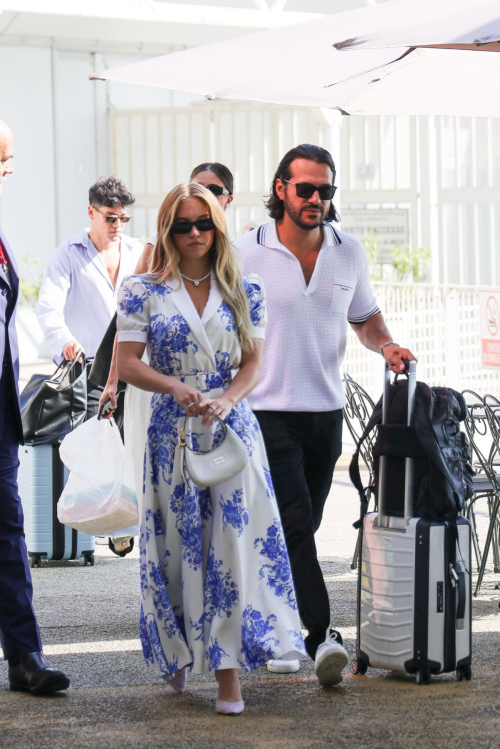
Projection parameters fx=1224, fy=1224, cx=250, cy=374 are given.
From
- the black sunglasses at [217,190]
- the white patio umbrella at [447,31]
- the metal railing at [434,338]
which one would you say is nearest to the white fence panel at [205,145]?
the metal railing at [434,338]

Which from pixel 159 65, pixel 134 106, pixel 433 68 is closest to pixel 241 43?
pixel 159 65

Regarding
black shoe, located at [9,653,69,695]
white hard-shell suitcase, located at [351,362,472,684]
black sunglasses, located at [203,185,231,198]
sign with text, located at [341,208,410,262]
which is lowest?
black shoe, located at [9,653,69,695]

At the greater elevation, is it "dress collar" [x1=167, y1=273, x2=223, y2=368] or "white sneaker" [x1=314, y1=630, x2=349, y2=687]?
"dress collar" [x1=167, y1=273, x2=223, y2=368]

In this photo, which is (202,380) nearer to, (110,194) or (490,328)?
(110,194)

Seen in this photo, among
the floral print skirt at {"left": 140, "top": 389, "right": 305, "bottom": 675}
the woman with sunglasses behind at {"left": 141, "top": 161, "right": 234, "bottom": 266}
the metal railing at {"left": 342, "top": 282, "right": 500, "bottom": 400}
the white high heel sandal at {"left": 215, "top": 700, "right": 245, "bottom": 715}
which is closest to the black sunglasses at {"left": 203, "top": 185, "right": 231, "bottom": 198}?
the woman with sunglasses behind at {"left": 141, "top": 161, "right": 234, "bottom": 266}

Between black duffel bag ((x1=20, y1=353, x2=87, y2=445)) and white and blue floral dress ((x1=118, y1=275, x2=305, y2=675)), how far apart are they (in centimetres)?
233

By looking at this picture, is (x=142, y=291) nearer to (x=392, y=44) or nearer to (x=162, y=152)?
(x=392, y=44)

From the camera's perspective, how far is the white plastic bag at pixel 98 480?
198 inches

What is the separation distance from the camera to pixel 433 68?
5.10 m

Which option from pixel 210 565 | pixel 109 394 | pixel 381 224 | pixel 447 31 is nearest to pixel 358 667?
pixel 210 565

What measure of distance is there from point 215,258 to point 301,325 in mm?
484

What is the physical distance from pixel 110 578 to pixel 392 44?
3187mm

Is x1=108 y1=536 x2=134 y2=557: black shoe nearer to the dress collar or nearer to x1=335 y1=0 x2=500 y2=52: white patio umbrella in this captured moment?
the dress collar

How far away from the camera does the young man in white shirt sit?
6.06 m
